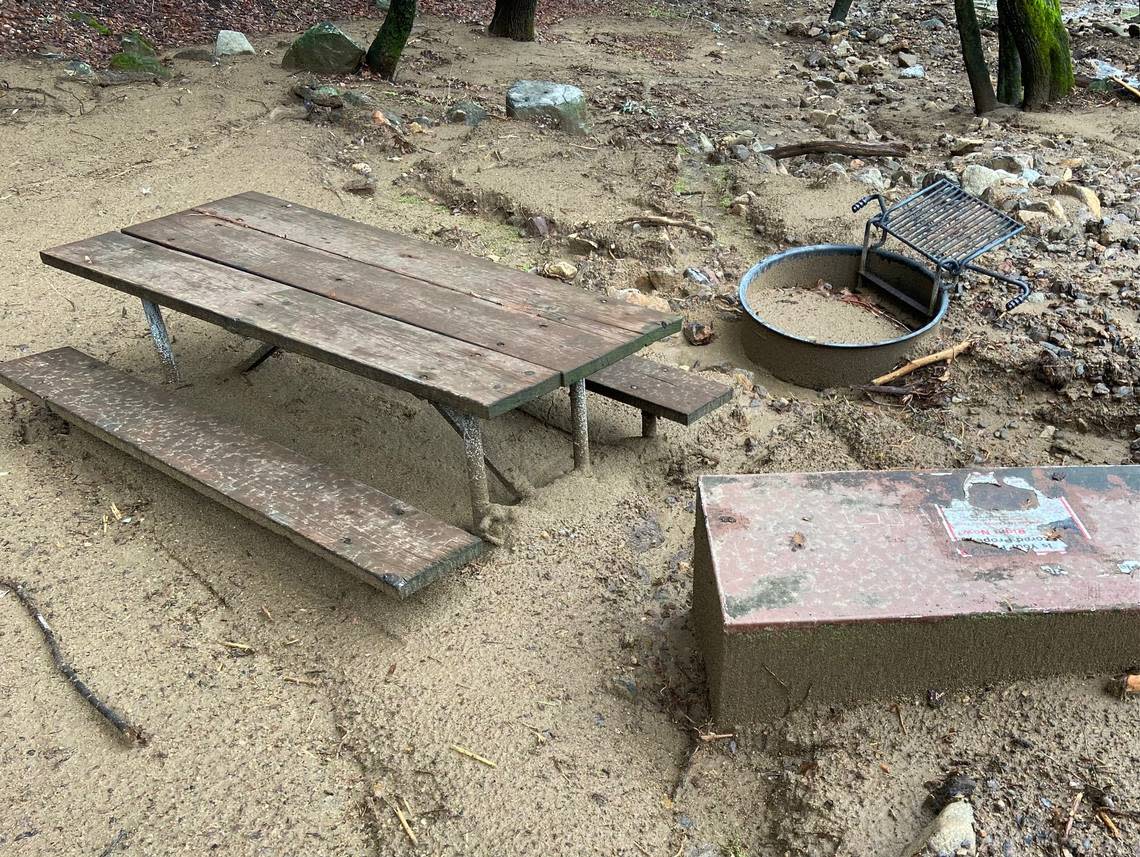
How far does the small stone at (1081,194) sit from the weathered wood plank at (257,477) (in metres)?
4.26

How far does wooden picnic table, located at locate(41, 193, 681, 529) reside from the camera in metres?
2.52

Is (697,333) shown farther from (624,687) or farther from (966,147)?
(966,147)

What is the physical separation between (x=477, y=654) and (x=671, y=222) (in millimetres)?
3212

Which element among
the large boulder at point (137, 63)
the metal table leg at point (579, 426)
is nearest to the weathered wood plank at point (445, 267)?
the metal table leg at point (579, 426)

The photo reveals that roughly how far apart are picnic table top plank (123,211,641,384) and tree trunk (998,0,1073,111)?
6.03 m

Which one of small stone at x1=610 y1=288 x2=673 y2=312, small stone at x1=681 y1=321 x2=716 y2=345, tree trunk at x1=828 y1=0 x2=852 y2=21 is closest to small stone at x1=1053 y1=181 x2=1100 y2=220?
small stone at x1=681 y1=321 x2=716 y2=345

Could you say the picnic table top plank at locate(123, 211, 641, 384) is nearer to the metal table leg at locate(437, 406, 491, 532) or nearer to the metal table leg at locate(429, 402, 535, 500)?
the metal table leg at locate(437, 406, 491, 532)

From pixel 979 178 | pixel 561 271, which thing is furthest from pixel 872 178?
pixel 561 271

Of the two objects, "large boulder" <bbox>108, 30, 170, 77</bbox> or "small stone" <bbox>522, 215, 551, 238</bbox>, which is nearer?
"small stone" <bbox>522, 215, 551, 238</bbox>

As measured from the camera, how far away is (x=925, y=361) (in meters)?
3.92

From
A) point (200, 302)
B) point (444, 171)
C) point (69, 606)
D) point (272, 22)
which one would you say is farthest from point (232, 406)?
point (272, 22)

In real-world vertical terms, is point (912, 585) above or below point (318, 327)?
below

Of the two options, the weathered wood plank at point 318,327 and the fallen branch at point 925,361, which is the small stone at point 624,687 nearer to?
the weathered wood plank at point 318,327

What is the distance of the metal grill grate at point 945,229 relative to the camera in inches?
158
